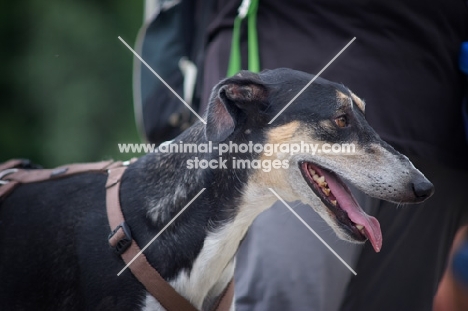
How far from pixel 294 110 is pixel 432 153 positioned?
2.77ft

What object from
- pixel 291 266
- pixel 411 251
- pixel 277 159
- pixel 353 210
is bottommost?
pixel 411 251

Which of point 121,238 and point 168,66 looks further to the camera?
point 168,66

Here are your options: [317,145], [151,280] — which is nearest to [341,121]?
[317,145]

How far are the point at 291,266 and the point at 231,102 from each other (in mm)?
835

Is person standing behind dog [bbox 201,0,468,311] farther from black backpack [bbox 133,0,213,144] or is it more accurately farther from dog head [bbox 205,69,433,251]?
black backpack [bbox 133,0,213,144]

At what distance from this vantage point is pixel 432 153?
3.55m

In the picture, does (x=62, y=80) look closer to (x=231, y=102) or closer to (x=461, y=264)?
(x=461, y=264)

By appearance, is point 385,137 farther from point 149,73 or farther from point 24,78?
point 24,78

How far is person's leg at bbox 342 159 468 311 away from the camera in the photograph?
11.9ft

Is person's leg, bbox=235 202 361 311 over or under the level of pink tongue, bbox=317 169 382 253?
under

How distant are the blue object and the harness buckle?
2.44 m

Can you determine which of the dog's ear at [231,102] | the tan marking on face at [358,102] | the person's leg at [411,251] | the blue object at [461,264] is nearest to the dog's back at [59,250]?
the dog's ear at [231,102]

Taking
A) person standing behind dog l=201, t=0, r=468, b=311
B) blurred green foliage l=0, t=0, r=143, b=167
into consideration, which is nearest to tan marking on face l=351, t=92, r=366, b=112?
person standing behind dog l=201, t=0, r=468, b=311

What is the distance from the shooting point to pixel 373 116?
349cm
